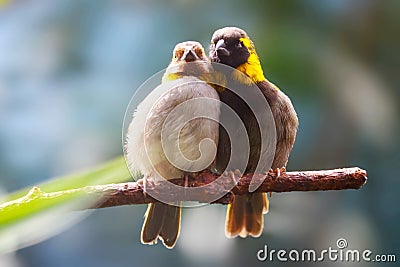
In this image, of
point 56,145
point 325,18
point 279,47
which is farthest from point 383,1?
point 56,145

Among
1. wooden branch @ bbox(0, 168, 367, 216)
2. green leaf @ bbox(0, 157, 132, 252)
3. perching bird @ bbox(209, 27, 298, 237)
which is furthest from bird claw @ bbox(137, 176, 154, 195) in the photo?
green leaf @ bbox(0, 157, 132, 252)

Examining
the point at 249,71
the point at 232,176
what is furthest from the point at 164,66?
the point at 232,176

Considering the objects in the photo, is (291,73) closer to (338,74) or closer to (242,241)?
(338,74)

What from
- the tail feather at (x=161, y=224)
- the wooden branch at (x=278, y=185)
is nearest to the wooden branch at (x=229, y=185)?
the wooden branch at (x=278, y=185)

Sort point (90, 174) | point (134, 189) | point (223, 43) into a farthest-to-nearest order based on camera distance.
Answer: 1. point (223, 43)
2. point (134, 189)
3. point (90, 174)

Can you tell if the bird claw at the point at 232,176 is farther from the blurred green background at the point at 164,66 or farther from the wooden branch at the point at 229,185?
the blurred green background at the point at 164,66

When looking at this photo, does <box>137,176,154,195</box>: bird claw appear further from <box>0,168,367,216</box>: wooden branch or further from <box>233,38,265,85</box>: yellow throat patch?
<box>233,38,265,85</box>: yellow throat patch

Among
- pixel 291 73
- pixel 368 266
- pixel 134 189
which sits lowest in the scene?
pixel 134 189
